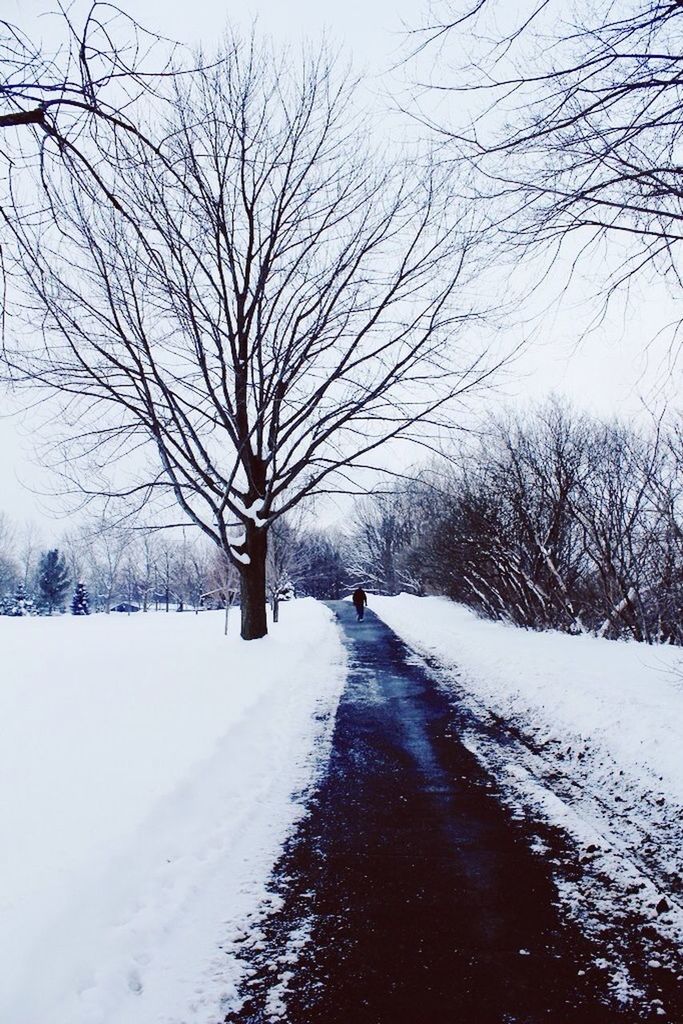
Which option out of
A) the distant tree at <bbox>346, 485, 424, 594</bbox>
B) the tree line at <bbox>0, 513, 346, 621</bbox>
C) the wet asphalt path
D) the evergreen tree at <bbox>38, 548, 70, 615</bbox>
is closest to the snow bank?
the wet asphalt path

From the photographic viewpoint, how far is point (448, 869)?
430 cm

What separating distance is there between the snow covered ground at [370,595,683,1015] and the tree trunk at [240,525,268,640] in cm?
497

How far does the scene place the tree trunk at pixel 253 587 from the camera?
15.9 metres

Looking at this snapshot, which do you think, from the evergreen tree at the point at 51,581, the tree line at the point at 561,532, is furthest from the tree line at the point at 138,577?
the tree line at the point at 561,532

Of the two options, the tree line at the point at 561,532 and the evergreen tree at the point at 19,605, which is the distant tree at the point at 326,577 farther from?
the tree line at the point at 561,532

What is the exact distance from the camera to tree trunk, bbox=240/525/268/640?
15.9 meters

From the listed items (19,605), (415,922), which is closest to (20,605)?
(19,605)

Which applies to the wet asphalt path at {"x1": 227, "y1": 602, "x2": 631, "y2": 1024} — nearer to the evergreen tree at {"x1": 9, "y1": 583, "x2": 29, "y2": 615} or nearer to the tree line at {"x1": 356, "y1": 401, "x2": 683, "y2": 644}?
the tree line at {"x1": 356, "y1": 401, "x2": 683, "y2": 644}

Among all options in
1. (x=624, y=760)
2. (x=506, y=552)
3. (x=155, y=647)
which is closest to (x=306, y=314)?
(x=155, y=647)

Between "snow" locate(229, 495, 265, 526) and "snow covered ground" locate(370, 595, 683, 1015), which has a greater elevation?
"snow" locate(229, 495, 265, 526)

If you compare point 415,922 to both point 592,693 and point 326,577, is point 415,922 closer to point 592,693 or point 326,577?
point 592,693

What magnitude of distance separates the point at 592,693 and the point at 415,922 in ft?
20.5

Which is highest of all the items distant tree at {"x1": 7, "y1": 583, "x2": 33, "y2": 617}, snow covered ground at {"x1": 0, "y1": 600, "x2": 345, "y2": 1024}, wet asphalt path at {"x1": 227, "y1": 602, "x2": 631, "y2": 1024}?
distant tree at {"x1": 7, "y1": 583, "x2": 33, "y2": 617}

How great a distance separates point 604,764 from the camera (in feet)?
21.4
